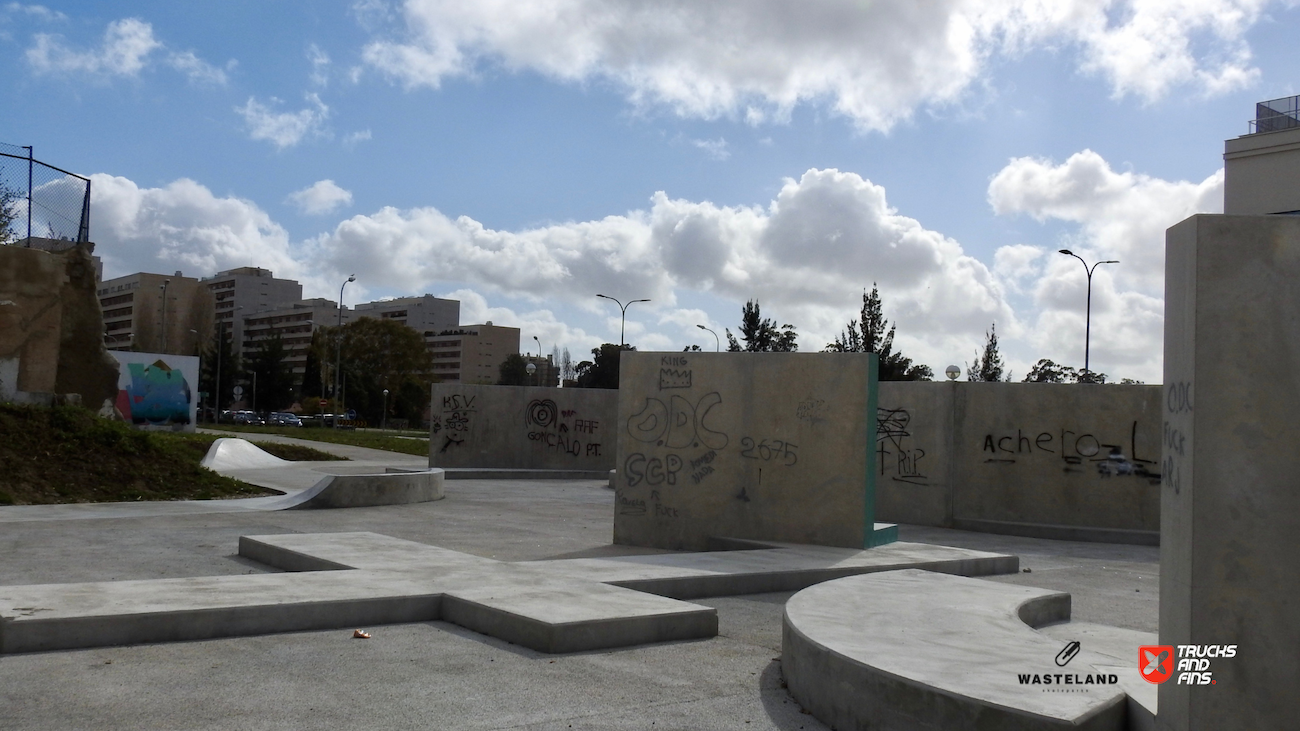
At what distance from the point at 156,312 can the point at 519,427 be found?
10549 cm

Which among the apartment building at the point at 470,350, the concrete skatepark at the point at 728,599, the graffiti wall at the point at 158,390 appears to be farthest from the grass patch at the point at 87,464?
the apartment building at the point at 470,350

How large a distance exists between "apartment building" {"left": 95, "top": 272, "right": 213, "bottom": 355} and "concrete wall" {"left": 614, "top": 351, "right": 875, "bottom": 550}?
86.3 meters

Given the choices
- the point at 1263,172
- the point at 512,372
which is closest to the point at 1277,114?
the point at 1263,172

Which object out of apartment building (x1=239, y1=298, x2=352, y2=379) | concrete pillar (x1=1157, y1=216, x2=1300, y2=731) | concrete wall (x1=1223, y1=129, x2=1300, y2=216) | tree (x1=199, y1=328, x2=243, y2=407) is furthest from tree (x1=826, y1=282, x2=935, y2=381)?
apartment building (x1=239, y1=298, x2=352, y2=379)

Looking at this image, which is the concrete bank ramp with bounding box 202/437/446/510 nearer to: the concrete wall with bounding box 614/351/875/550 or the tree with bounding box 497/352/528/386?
the concrete wall with bounding box 614/351/875/550

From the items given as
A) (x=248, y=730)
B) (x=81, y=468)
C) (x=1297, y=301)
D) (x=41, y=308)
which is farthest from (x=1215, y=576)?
(x=41, y=308)

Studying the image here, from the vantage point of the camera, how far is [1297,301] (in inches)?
140

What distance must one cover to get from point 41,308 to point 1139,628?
58.5 feet

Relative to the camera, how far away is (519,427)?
2681 centimetres

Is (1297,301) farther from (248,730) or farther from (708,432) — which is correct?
(708,432)

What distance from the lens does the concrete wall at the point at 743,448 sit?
11430 mm

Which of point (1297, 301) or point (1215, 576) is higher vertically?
point (1297, 301)

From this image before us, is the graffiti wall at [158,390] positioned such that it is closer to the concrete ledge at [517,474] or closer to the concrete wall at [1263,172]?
the concrete ledge at [517,474]

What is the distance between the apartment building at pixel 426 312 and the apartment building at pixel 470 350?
12.6 ft
